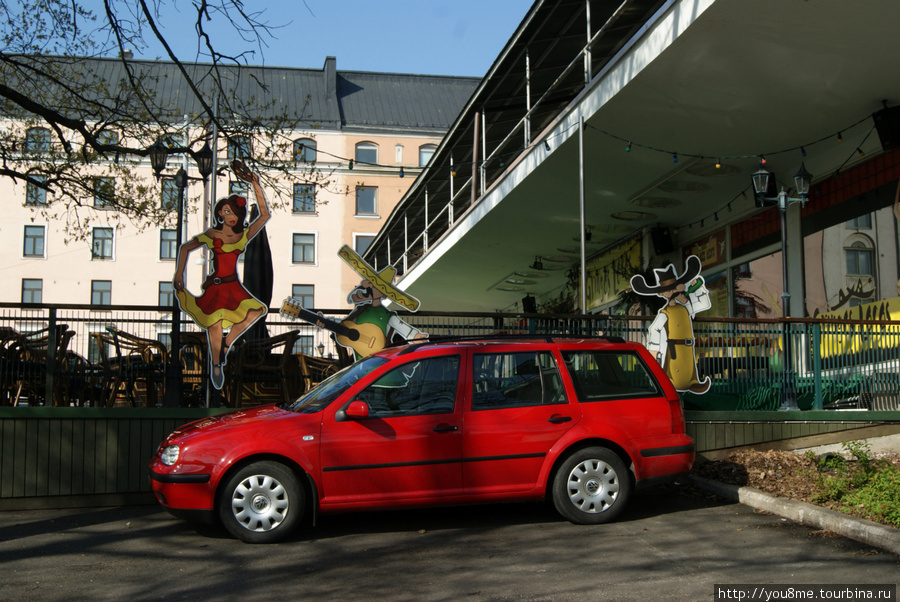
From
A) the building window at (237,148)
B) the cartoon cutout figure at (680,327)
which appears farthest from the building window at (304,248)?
the cartoon cutout figure at (680,327)

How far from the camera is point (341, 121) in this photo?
177 feet

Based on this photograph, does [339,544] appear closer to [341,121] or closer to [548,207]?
[548,207]

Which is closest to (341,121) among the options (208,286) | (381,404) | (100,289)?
(100,289)

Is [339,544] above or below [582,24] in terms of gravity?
below

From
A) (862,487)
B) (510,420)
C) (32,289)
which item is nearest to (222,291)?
(510,420)

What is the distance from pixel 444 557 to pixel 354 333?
14.8 ft

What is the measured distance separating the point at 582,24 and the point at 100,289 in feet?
140

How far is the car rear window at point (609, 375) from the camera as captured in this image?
7734 mm

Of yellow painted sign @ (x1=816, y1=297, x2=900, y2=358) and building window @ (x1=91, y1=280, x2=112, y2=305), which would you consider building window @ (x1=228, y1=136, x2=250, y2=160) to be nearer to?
yellow painted sign @ (x1=816, y1=297, x2=900, y2=358)

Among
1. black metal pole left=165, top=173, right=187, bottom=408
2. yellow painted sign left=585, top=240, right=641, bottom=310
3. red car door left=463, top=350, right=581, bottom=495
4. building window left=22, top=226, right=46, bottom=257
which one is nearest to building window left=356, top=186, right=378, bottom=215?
building window left=22, top=226, right=46, bottom=257

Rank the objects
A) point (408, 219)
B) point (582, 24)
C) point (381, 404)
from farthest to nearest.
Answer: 1. point (408, 219)
2. point (582, 24)
3. point (381, 404)

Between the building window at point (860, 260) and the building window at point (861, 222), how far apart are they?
258mm

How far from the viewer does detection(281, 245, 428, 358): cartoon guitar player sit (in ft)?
34.4

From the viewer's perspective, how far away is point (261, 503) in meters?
6.94
